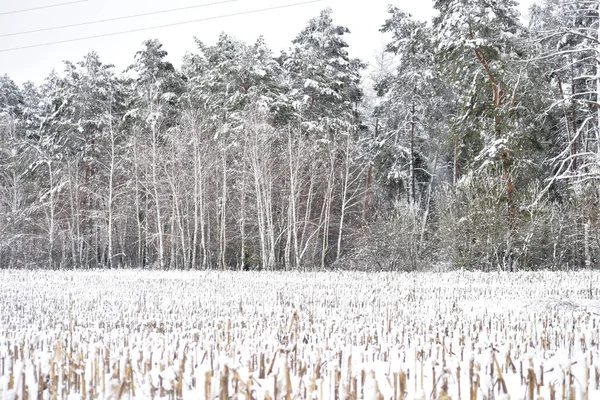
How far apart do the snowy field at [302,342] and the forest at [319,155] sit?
1041cm

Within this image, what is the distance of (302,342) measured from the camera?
6688 mm

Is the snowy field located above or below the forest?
below

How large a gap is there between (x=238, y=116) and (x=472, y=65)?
13.4 metres

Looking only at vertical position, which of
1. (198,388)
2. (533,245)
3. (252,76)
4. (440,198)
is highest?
(252,76)

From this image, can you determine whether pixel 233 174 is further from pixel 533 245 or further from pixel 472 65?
pixel 533 245

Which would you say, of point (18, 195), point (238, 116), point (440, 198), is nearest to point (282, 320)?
point (440, 198)

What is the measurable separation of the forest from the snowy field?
34.2 feet

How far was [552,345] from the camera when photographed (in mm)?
6547

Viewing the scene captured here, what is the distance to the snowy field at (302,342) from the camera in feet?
13.9

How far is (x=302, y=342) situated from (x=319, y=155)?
25.4 meters

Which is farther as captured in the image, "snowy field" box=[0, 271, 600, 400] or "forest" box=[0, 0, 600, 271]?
"forest" box=[0, 0, 600, 271]

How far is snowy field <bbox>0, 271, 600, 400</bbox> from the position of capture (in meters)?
4.23

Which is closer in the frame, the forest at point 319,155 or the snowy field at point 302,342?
the snowy field at point 302,342

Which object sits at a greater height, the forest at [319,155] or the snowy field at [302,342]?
the forest at [319,155]
